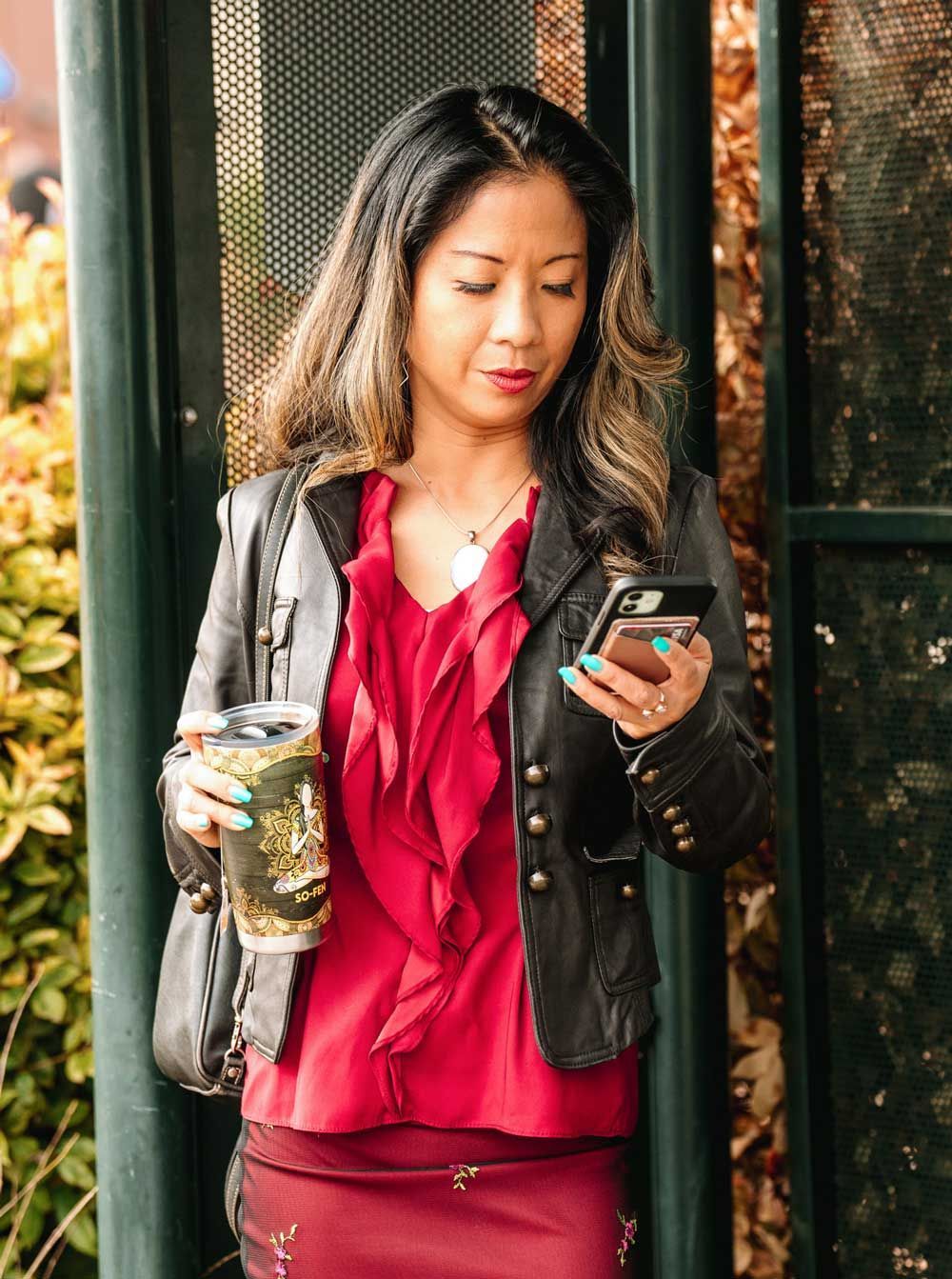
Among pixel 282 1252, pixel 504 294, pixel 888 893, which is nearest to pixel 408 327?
pixel 504 294

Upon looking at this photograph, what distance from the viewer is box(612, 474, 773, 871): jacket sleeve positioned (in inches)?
75.9

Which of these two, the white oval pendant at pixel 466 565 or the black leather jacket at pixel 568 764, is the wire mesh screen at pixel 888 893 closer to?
the black leather jacket at pixel 568 764

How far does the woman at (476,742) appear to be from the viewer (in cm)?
200

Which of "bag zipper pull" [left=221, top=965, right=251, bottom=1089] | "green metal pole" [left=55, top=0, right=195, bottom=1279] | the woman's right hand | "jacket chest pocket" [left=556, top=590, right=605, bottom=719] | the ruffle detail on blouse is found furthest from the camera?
"green metal pole" [left=55, top=0, right=195, bottom=1279]

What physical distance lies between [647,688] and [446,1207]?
2.40 ft

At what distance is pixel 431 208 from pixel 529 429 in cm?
35

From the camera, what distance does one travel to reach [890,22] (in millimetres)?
2758

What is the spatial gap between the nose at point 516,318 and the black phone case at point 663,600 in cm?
46

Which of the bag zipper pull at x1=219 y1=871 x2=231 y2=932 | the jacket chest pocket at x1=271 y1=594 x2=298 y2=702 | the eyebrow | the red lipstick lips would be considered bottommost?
the bag zipper pull at x1=219 y1=871 x2=231 y2=932

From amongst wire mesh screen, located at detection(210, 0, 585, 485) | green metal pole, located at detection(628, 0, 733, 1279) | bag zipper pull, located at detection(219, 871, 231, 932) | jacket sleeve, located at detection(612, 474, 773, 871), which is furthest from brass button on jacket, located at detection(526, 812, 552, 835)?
wire mesh screen, located at detection(210, 0, 585, 485)

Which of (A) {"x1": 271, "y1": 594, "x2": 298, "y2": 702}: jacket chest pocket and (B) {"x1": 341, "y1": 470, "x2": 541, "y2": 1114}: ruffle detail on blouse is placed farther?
(A) {"x1": 271, "y1": 594, "x2": 298, "y2": 702}: jacket chest pocket

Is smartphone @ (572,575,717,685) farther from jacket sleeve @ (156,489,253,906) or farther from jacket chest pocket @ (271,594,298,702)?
jacket sleeve @ (156,489,253,906)

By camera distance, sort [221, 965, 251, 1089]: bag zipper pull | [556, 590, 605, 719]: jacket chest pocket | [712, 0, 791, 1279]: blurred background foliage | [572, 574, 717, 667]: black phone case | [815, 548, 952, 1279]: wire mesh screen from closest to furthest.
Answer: [572, 574, 717, 667]: black phone case < [556, 590, 605, 719]: jacket chest pocket < [221, 965, 251, 1089]: bag zipper pull < [815, 548, 952, 1279]: wire mesh screen < [712, 0, 791, 1279]: blurred background foliage

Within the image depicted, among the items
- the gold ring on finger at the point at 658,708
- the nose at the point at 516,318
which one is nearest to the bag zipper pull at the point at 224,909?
the gold ring on finger at the point at 658,708
